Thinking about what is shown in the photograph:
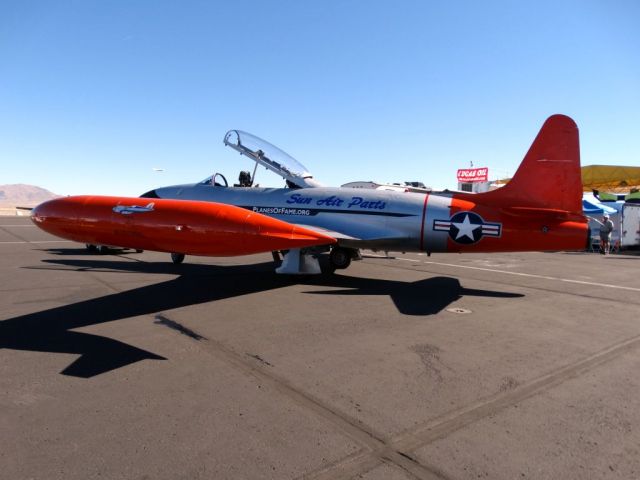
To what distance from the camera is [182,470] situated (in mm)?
2730

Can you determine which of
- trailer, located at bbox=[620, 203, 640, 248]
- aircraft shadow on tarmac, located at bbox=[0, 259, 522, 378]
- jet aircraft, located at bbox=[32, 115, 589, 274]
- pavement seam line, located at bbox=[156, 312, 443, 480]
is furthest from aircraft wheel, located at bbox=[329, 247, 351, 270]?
trailer, located at bbox=[620, 203, 640, 248]

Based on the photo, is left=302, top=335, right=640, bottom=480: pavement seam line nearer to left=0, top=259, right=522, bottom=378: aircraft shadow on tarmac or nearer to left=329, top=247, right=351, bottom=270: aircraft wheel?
left=0, top=259, right=522, bottom=378: aircraft shadow on tarmac

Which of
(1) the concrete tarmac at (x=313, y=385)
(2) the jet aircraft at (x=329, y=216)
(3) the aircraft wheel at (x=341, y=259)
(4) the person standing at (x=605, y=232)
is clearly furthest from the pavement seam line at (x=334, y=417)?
(4) the person standing at (x=605, y=232)

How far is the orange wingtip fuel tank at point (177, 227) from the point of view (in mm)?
6379

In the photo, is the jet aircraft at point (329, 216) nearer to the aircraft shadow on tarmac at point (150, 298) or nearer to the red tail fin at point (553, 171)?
the red tail fin at point (553, 171)

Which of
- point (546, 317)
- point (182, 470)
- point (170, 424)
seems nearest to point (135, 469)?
point (182, 470)

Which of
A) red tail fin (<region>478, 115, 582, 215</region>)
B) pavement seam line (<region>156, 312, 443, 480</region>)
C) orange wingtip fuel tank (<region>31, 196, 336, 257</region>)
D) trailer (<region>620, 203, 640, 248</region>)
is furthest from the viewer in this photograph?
trailer (<region>620, 203, 640, 248</region>)

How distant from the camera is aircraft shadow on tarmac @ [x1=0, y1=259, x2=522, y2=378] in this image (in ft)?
16.3

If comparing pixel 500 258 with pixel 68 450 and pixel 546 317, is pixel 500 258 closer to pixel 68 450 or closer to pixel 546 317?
pixel 546 317

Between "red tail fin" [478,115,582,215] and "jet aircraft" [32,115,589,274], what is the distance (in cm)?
2

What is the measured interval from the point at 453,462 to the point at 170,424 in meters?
2.20

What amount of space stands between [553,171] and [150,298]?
902 centimetres

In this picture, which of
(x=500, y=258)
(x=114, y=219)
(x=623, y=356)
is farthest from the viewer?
(x=500, y=258)

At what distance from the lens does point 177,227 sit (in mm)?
6527
